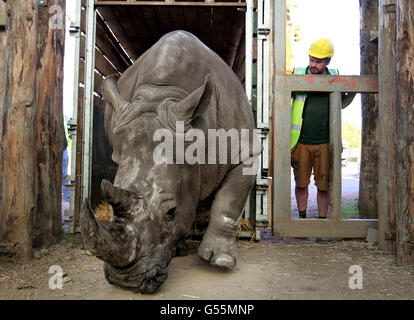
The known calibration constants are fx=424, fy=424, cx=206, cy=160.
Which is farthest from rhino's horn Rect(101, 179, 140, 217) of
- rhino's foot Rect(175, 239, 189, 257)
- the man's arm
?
the man's arm

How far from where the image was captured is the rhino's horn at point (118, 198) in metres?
2.36

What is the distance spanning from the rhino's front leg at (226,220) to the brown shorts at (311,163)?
1503mm

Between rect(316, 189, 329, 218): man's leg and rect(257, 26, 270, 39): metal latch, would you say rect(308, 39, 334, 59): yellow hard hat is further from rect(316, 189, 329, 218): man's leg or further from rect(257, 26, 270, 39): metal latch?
rect(316, 189, 329, 218): man's leg

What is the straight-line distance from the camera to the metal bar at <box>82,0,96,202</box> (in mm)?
4938

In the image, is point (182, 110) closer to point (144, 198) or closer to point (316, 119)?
point (144, 198)

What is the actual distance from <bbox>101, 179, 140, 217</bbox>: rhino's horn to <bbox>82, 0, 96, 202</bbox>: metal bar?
8.44ft

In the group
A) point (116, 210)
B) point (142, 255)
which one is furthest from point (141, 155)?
point (142, 255)

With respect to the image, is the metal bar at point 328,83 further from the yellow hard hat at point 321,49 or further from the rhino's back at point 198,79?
the rhino's back at point 198,79

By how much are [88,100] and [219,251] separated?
2.50 metres

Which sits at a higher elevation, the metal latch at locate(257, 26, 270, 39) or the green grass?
the metal latch at locate(257, 26, 270, 39)

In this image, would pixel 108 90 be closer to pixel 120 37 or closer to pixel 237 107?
pixel 237 107

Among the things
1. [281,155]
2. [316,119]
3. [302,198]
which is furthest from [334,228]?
Result: [316,119]

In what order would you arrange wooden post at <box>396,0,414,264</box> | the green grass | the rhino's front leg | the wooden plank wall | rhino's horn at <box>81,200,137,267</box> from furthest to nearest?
the green grass
the wooden plank wall
wooden post at <box>396,0,414,264</box>
the rhino's front leg
rhino's horn at <box>81,200,137,267</box>

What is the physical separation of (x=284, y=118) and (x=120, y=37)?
3342 mm
